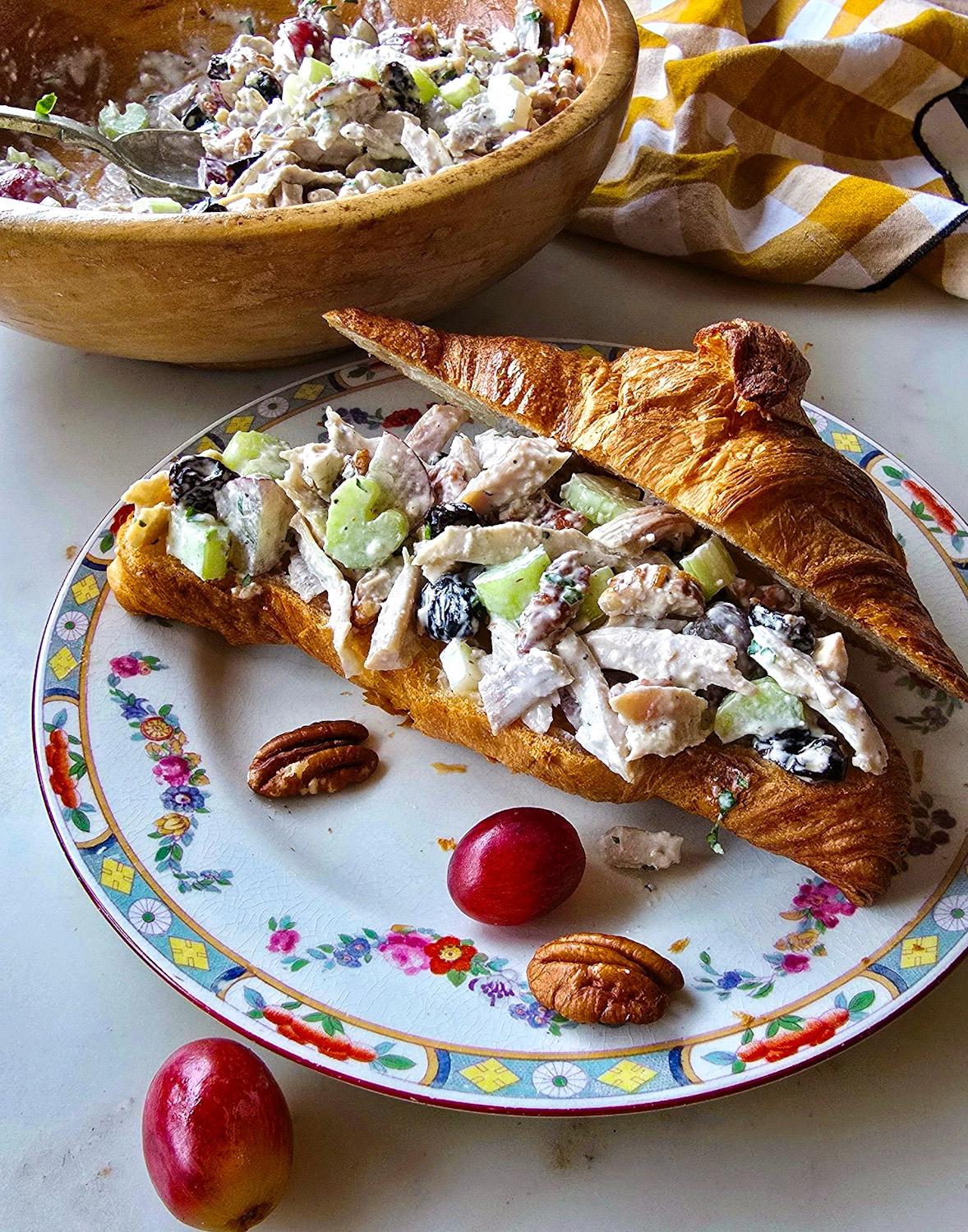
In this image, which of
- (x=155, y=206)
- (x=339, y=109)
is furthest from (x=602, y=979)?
(x=339, y=109)

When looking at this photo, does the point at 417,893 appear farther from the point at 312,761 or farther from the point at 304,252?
the point at 304,252

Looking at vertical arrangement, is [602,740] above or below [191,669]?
above

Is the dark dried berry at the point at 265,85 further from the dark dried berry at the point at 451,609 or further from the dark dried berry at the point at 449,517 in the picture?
the dark dried berry at the point at 451,609

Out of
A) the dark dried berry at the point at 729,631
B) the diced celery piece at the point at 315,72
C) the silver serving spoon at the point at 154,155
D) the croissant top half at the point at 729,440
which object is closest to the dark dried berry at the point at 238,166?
the silver serving spoon at the point at 154,155

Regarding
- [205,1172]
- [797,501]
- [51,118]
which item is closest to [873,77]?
[797,501]

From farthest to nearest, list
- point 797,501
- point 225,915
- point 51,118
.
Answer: point 51,118 < point 797,501 < point 225,915

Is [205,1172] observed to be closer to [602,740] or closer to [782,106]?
[602,740]

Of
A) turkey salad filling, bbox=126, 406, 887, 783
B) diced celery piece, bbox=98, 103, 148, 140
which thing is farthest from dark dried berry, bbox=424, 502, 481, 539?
diced celery piece, bbox=98, 103, 148, 140

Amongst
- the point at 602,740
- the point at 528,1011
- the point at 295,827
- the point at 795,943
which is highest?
the point at 602,740
